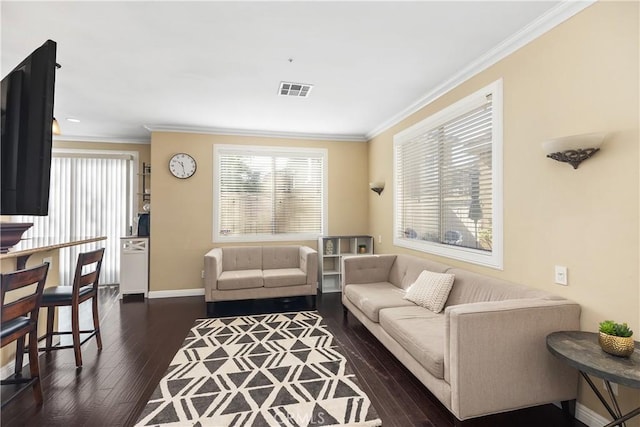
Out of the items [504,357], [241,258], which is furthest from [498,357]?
[241,258]

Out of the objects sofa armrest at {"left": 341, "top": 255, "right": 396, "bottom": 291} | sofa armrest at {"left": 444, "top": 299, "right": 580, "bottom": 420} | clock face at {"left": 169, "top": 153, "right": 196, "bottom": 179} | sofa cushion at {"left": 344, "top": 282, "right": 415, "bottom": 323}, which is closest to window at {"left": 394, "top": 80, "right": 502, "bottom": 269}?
sofa armrest at {"left": 341, "top": 255, "right": 396, "bottom": 291}

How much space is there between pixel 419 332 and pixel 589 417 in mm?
1070

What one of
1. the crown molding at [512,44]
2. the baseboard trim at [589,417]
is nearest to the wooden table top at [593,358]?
the baseboard trim at [589,417]

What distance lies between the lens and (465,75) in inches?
115

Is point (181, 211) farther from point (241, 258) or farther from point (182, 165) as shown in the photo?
point (241, 258)

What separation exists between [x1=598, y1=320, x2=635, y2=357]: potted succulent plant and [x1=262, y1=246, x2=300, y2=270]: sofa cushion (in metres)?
3.73

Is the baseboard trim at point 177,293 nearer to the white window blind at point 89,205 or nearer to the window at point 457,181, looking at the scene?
the white window blind at point 89,205

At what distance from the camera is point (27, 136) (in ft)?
6.02

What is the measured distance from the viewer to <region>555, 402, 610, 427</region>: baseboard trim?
6.04 ft

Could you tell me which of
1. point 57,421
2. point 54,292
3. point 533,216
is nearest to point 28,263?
point 54,292

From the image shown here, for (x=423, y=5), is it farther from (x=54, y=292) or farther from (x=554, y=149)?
(x=54, y=292)

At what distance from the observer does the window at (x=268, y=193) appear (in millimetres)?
5051

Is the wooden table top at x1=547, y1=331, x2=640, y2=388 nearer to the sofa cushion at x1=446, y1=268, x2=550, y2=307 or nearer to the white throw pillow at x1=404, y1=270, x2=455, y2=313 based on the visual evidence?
the sofa cushion at x1=446, y1=268, x2=550, y2=307

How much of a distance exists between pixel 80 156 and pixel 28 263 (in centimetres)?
341
